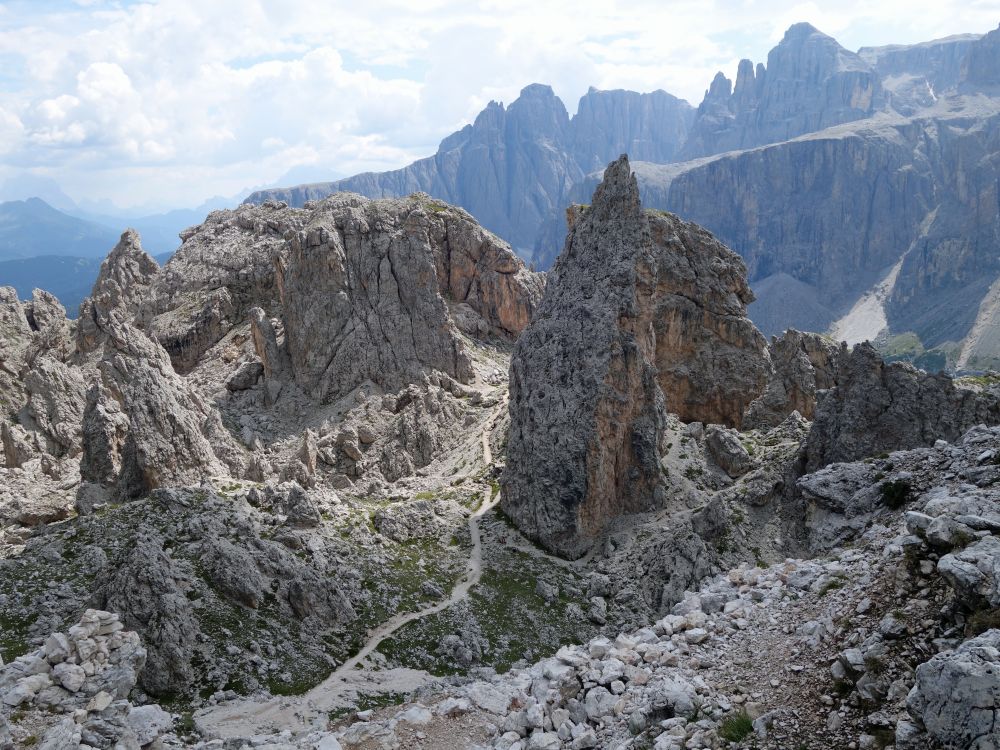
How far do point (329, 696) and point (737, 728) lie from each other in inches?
1123

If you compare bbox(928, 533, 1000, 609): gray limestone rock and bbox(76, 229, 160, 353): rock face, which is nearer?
bbox(928, 533, 1000, 609): gray limestone rock

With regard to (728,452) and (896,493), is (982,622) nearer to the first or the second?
(896,493)

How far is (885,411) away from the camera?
56688mm

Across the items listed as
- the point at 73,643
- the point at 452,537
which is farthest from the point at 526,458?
the point at 73,643

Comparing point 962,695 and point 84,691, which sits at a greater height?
point 962,695

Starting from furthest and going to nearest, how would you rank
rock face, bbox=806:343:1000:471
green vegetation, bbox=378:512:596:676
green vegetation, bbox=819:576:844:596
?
rock face, bbox=806:343:1000:471 → green vegetation, bbox=378:512:596:676 → green vegetation, bbox=819:576:844:596

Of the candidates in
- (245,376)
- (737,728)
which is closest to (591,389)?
(737,728)

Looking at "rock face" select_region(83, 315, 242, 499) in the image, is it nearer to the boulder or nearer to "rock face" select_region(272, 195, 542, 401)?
"rock face" select_region(272, 195, 542, 401)

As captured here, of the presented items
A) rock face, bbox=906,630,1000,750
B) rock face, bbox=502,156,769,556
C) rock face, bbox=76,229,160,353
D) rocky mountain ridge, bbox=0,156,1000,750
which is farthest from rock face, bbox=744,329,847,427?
rock face, bbox=76,229,160,353

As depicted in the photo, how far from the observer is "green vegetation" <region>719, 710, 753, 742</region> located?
19531 millimetres

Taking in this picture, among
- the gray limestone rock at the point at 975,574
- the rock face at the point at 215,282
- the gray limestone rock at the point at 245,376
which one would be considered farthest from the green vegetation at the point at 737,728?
the rock face at the point at 215,282

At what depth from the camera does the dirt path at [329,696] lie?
3719cm

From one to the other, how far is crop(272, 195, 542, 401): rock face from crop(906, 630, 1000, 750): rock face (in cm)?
9303

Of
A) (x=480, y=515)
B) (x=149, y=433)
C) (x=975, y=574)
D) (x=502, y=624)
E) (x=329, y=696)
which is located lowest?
(x=502, y=624)
